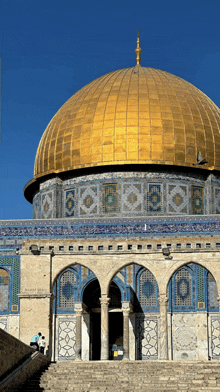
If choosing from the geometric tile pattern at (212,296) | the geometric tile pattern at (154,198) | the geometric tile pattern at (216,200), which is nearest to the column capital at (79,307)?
the geometric tile pattern at (212,296)

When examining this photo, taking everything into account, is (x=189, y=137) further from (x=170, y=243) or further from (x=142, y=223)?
(x=170, y=243)

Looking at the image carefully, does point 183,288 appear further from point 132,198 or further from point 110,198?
point 110,198

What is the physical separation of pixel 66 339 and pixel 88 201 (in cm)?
422

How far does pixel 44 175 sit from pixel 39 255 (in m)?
7.86

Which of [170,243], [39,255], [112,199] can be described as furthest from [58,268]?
[112,199]

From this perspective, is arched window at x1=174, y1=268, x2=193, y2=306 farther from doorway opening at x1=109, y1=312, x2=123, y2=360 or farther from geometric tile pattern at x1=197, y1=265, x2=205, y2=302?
doorway opening at x1=109, y1=312, x2=123, y2=360

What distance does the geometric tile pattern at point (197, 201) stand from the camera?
24266 millimetres

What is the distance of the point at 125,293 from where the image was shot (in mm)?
22031

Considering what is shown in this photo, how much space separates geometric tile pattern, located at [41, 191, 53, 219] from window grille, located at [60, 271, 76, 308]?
2.75 meters

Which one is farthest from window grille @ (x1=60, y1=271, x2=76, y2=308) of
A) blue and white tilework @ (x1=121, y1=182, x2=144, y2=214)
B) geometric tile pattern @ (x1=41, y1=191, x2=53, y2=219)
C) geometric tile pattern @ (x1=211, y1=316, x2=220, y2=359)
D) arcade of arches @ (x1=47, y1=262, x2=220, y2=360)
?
geometric tile pattern @ (x1=211, y1=316, x2=220, y2=359)

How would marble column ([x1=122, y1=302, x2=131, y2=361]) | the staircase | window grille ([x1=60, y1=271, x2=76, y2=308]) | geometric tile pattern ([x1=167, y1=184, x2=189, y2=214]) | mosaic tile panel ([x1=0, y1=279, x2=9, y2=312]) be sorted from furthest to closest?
geometric tile pattern ([x1=167, y1=184, x2=189, y2=214]) < window grille ([x1=60, y1=271, x2=76, y2=308]) < mosaic tile panel ([x1=0, y1=279, x2=9, y2=312]) < marble column ([x1=122, y1=302, x2=131, y2=361]) < the staircase

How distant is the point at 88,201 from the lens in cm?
2438

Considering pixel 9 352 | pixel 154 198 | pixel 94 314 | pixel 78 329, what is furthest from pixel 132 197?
pixel 9 352

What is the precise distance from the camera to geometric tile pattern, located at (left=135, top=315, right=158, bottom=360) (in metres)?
22.1
